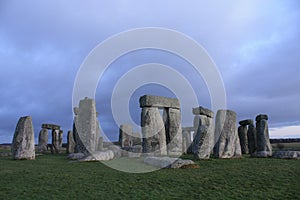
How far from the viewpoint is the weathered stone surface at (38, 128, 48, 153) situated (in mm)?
18750

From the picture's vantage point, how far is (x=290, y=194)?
4016mm

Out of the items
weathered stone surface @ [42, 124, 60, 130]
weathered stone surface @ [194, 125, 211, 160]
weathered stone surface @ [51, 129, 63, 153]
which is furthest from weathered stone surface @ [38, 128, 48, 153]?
weathered stone surface @ [194, 125, 211, 160]

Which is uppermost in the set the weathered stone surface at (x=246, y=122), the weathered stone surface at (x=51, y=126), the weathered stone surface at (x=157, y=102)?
the weathered stone surface at (x=157, y=102)

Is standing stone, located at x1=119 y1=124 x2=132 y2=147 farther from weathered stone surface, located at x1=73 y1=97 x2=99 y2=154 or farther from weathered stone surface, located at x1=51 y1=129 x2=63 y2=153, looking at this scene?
weathered stone surface, located at x1=73 y1=97 x2=99 y2=154

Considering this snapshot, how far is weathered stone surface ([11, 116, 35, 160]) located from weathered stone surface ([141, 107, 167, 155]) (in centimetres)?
521

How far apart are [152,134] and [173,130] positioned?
215cm

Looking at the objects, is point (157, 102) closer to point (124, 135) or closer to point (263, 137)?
point (263, 137)

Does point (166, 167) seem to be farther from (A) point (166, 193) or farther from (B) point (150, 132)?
(B) point (150, 132)

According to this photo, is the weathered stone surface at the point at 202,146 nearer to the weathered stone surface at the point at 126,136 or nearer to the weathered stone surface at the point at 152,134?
the weathered stone surface at the point at 152,134

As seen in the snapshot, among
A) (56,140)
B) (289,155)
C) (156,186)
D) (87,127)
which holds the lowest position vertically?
(156,186)

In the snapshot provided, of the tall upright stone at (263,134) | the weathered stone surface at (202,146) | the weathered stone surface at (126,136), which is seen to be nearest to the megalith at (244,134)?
the tall upright stone at (263,134)

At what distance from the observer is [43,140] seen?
18.9 m

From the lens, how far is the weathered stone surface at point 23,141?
1012 centimetres

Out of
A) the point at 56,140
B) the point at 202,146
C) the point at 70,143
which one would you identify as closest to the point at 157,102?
the point at 202,146
